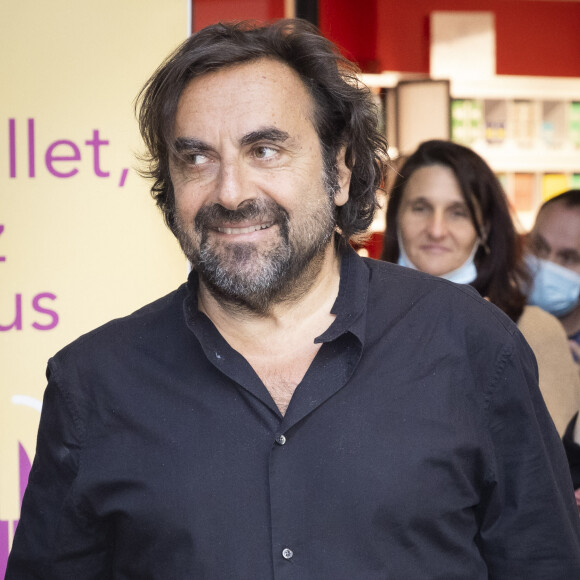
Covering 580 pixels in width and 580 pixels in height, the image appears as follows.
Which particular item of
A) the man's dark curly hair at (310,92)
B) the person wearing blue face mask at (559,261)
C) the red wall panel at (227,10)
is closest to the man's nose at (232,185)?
the man's dark curly hair at (310,92)

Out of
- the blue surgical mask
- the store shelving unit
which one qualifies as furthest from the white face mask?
the store shelving unit

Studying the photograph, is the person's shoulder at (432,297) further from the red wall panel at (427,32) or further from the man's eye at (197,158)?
the red wall panel at (427,32)

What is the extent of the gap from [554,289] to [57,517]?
2.13 m

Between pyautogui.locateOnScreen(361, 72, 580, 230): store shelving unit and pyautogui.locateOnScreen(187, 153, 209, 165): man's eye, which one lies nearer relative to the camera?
pyautogui.locateOnScreen(187, 153, 209, 165): man's eye

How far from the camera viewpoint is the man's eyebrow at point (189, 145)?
5.26 feet

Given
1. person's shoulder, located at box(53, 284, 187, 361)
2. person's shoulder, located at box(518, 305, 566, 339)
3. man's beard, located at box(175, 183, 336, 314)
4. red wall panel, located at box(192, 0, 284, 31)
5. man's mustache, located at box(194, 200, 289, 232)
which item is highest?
red wall panel, located at box(192, 0, 284, 31)

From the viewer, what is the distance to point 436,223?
2.77 metres

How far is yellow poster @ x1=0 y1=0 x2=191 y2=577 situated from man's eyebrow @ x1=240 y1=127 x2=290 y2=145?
26.2 inches

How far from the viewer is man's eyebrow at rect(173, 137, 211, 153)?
1603mm

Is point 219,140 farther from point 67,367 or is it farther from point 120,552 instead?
point 120,552

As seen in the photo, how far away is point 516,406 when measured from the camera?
1.53 metres

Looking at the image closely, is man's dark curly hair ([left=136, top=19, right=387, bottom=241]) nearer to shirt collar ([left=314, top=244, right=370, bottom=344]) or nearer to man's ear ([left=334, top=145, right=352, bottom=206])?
man's ear ([left=334, top=145, right=352, bottom=206])

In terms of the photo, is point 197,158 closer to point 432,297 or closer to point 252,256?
point 252,256

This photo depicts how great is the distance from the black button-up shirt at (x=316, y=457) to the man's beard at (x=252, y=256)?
8 centimetres
